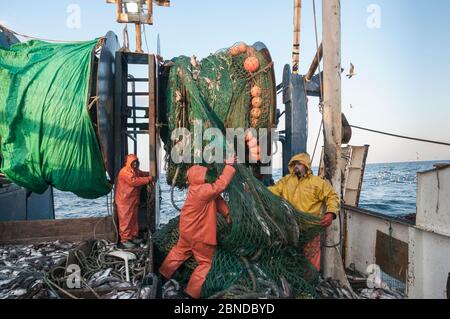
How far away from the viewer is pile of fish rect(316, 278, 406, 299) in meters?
4.25

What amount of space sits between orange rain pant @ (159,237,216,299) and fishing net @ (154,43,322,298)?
12 centimetres

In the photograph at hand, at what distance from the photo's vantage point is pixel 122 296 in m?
3.80

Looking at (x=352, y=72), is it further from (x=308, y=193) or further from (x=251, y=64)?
(x=308, y=193)

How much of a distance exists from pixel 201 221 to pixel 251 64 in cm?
317

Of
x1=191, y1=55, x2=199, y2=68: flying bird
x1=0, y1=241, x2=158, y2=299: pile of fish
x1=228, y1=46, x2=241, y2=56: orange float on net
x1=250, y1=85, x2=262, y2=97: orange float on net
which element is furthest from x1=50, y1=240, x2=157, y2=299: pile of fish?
x1=228, y1=46, x2=241, y2=56: orange float on net

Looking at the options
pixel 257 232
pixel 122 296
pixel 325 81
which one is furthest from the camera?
pixel 325 81

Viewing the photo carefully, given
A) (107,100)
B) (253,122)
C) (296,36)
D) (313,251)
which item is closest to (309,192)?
(313,251)

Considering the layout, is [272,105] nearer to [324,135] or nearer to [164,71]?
[324,135]

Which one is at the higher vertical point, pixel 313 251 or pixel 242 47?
pixel 242 47

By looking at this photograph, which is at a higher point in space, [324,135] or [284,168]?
[324,135]

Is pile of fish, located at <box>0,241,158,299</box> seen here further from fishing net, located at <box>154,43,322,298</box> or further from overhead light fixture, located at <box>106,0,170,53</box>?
overhead light fixture, located at <box>106,0,170,53</box>

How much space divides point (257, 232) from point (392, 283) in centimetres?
264

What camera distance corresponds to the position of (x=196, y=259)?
4367 mm
